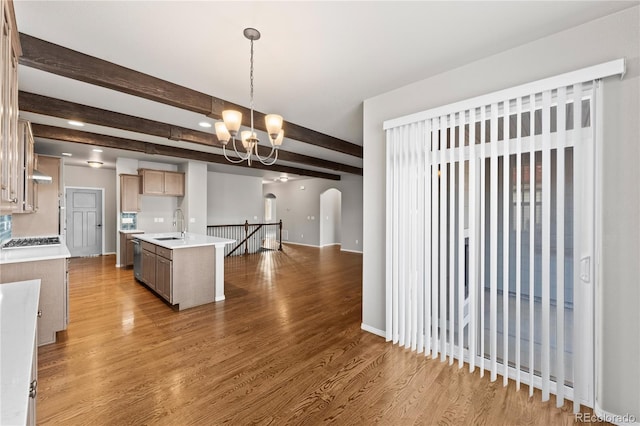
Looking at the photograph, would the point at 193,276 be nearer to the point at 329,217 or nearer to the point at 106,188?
the point at 106,188

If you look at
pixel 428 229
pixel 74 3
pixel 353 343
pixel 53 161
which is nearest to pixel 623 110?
pixel 428 229

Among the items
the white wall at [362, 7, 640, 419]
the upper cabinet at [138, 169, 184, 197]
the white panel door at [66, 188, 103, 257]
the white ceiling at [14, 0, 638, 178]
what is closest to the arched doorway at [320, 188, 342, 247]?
the upper cabinet at [138, 169, 184, 197]

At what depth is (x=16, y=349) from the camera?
3.48ft

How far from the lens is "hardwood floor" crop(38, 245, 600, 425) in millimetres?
1916

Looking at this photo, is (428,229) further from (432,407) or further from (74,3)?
(74,3)

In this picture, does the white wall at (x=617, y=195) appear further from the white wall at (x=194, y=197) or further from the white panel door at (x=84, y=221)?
the white panel door at (x=84, y=221)

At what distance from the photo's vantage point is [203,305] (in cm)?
401

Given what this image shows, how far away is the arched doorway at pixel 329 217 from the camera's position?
10.4 m

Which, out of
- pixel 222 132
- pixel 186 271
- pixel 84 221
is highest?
pixel 222 132

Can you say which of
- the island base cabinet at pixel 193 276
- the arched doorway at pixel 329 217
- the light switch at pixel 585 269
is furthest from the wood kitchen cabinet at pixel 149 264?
the arched doorway at pixel 329 217

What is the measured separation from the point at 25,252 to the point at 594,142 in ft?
17.4

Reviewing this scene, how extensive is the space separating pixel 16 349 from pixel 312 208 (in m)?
9.61

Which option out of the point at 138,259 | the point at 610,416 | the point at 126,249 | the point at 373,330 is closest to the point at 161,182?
the point at 126,249

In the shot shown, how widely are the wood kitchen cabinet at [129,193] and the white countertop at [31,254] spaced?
11.2 feet
